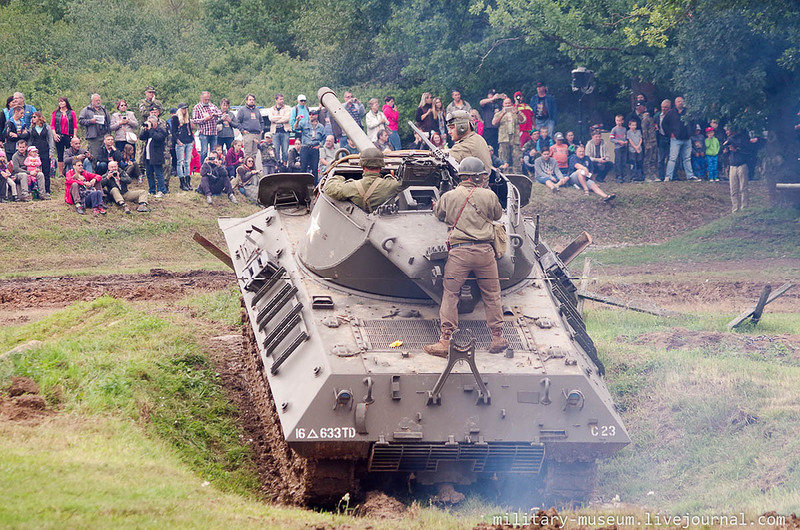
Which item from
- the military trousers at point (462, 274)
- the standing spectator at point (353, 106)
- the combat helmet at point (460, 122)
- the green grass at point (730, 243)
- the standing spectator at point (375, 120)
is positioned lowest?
the green grass at point (730, 243)

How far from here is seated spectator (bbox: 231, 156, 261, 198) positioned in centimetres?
2941

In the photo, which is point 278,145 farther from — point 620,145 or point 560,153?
point 620,145

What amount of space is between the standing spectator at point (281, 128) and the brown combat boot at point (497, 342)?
16.8 metres

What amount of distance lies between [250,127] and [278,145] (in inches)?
35.8

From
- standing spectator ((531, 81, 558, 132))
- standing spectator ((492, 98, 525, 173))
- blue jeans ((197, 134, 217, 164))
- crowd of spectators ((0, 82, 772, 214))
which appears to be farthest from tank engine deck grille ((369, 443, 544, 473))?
standing spectator ((531, 81, 558, 132))

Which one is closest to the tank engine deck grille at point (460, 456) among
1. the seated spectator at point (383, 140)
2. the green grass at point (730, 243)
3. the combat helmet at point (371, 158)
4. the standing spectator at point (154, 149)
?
the combat helmet at point (371, 158)

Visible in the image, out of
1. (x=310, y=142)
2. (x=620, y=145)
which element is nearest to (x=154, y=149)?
(x=310, y=142)

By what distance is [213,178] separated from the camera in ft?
94.4

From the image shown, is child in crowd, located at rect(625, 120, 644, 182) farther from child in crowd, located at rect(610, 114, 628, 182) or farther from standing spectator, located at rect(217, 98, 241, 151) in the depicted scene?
standing spectator, located at rect(217, 98, 241, 151)

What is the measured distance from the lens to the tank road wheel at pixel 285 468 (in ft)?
39.1

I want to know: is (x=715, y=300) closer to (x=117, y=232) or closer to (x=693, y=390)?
(x=693, y=390)

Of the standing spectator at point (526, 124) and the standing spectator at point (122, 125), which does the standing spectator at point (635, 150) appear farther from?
the standing spectator at point (122, 125)

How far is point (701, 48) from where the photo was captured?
27172 mm

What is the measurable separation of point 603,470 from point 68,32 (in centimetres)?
3057
